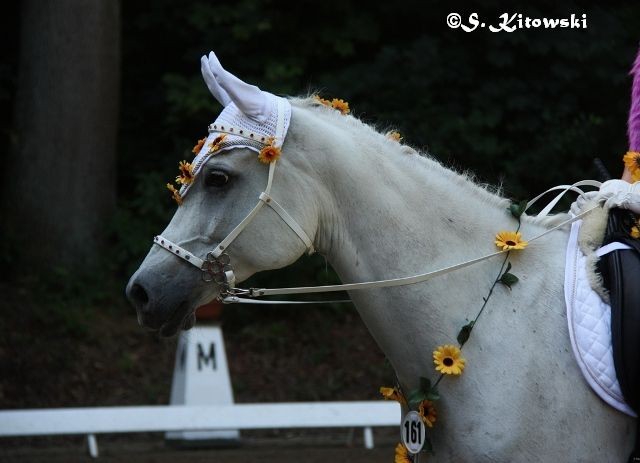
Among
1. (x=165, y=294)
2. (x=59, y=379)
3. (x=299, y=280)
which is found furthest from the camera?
(x=299, y=280)

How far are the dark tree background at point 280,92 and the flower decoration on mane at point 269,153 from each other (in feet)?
21.1

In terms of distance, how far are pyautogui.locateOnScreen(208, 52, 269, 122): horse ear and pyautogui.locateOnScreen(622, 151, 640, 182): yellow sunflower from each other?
1336 mm

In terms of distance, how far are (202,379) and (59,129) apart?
3481mm

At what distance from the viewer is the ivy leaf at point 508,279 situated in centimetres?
323

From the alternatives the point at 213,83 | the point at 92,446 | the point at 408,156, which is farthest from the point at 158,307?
the point at 92,446

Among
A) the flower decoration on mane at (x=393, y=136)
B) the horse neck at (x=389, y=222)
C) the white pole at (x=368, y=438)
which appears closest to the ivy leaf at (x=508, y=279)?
the horse neck at (x=389, y=222)

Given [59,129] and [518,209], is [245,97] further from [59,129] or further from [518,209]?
[59,129]

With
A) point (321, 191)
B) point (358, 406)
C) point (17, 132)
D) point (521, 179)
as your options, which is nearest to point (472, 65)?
point (521, 179)

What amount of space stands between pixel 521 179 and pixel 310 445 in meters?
3.76

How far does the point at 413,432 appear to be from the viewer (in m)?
3.23

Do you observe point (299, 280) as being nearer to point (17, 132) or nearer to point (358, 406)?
point (358, 406)

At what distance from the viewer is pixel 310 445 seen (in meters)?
8.17

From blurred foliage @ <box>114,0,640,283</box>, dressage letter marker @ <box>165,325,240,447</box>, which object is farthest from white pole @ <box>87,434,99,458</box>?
blurred foliage @ <box>114,0,640,283</box>

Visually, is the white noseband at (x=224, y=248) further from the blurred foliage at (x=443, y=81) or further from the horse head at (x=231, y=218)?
the blurred foliage at (x=443, y=81)
